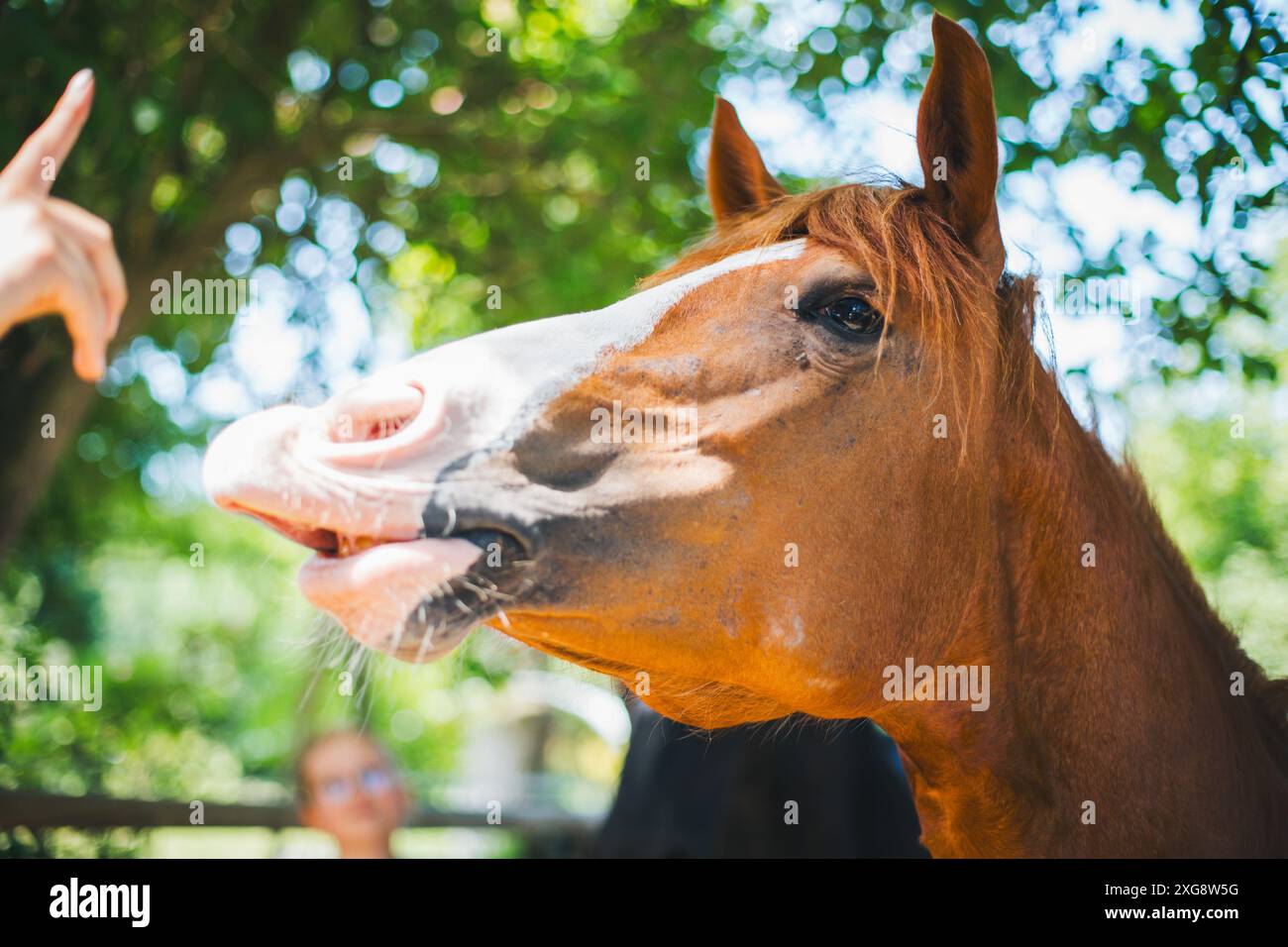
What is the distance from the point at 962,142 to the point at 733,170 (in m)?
0.92

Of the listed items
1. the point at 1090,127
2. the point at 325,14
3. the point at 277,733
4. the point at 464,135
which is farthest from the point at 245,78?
the point at 277,733

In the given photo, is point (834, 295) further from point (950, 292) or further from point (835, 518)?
point (835, 518)

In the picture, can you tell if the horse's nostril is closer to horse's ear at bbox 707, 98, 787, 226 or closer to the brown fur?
the brown fur

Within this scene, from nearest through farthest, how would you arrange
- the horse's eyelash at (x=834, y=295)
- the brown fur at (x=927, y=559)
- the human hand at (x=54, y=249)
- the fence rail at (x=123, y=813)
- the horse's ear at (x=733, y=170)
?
the human hand at (x=54, y=249) < the brown fur at (x=927, y=559) < the horse's eyelash at (x=834, y=295) < the horse's ear at (x=733, y=170) < the fence rail at (x=123, y=813)

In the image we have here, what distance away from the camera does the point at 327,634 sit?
1.92 metres

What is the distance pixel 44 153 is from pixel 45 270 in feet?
0.60

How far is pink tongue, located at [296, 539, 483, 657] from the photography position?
154 cm

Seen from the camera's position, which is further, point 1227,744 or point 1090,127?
point 1090,127

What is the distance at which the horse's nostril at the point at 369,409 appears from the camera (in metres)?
1.61

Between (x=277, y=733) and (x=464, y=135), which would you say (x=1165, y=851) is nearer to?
(x=464, y=135)

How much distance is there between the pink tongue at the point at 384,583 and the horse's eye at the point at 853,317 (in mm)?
896

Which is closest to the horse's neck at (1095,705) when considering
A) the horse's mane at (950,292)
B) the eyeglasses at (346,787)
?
the horse's mane at (950,292)

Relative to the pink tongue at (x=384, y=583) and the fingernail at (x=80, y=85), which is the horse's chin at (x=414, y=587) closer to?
the pink tongue at (x=384, y=583)
